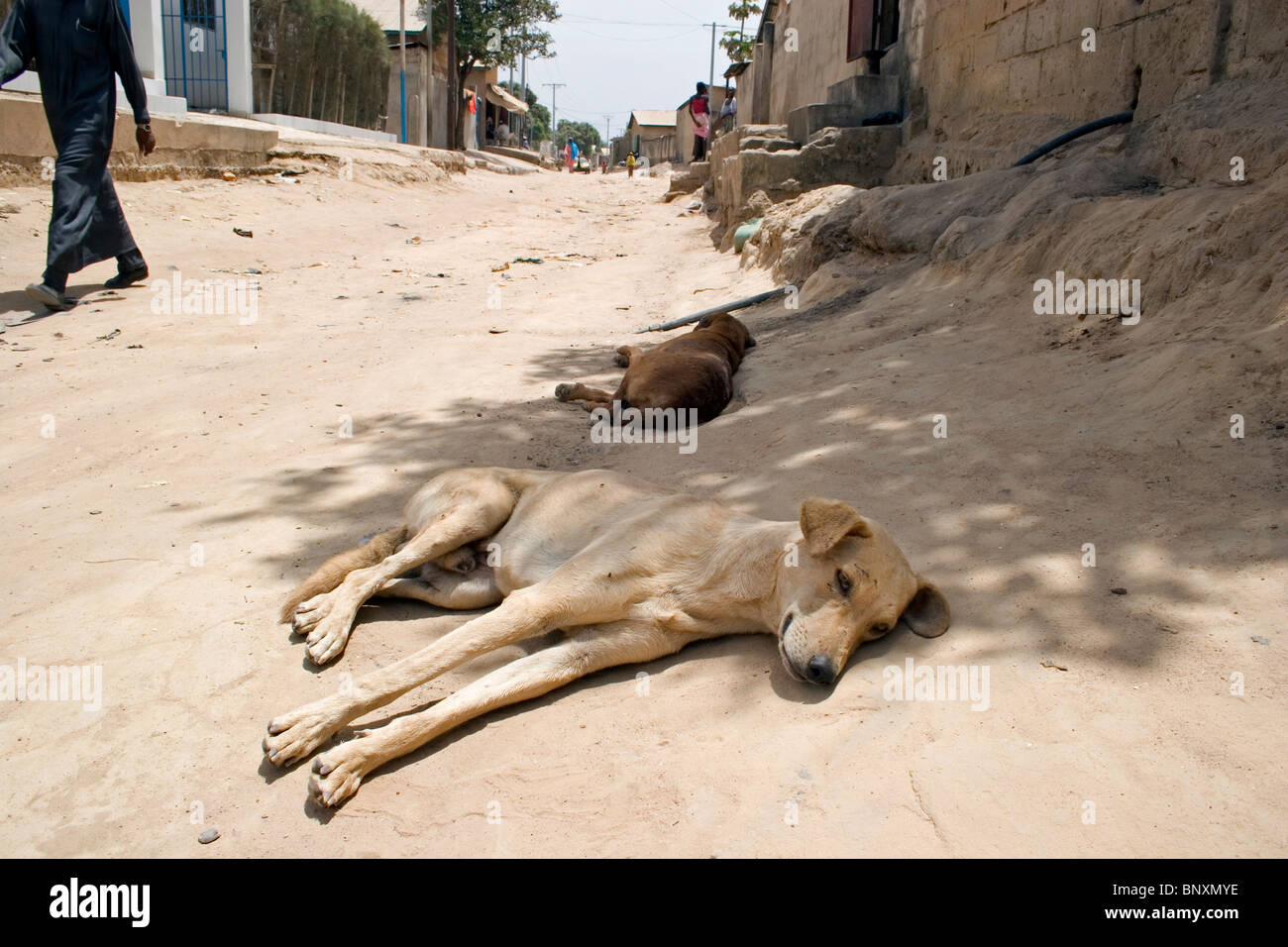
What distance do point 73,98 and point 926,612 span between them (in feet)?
28.9

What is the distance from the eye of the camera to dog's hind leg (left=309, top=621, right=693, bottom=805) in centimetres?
266

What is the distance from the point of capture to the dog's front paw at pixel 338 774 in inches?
102

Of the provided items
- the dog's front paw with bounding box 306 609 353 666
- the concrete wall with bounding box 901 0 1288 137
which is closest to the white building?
the concrete wall with bounding box 901 0 1288 137

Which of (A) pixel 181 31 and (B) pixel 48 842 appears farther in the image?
(A) pixel 181 31

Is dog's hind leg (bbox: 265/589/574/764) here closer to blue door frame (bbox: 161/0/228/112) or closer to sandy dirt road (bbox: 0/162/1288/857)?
sandy dirt road (bbox: 0/162/1288/857)

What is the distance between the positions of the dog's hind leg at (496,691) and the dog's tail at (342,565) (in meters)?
0.95

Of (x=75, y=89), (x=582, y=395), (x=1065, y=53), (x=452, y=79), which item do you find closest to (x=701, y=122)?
(x=452, y=79)

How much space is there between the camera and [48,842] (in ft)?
8.21

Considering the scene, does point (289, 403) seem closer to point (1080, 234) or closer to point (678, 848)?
point (678, 848)

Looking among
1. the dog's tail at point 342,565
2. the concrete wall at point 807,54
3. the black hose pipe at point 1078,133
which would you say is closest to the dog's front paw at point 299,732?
the dog's tail at point 342,565

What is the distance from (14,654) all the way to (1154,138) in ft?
23.8

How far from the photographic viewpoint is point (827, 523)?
2967mm

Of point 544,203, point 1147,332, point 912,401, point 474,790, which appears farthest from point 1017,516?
point 544,203

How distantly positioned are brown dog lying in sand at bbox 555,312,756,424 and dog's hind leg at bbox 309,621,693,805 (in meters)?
2.75
